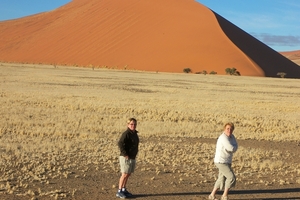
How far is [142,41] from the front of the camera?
272 feet

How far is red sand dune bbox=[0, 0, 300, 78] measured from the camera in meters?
75.5

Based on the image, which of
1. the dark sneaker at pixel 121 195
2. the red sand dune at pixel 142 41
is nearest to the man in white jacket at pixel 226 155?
the dark sneaker at pixel 121 195

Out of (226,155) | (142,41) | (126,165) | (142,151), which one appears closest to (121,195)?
(126,165)

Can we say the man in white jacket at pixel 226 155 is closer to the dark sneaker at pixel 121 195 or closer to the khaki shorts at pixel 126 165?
the khaki shorts at pixel 126 165

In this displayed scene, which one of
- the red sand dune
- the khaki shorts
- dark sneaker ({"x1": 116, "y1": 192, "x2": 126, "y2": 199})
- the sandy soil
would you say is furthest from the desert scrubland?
the red sand dune

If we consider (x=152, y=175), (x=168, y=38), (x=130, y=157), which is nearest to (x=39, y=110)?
(x=152, y=175)

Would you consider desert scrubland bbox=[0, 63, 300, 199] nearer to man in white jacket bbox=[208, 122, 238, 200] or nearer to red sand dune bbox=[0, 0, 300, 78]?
man in white jacket bbox=[208, 122, 238, 200]

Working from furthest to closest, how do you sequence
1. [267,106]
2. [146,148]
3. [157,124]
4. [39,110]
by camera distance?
[267,106], [39,110], [157,124], [146,148]

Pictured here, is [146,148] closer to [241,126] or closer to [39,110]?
[241,126]

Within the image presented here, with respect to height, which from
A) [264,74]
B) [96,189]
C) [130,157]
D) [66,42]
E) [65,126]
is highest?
[66,42]

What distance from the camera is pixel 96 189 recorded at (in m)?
7.75

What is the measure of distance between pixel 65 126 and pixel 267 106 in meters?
13.3

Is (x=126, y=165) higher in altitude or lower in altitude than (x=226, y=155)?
lower

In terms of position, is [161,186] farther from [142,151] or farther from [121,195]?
[142,151]
